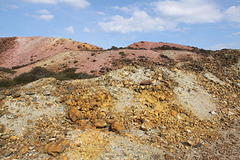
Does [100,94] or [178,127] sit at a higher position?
[100,94]

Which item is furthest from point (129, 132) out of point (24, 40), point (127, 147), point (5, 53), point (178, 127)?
point (24, 40)

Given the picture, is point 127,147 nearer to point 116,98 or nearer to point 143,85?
point 116,98

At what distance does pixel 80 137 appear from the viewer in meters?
5.30

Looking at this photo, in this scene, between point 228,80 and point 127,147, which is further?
point 228,80

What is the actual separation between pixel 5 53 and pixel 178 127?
133 feet

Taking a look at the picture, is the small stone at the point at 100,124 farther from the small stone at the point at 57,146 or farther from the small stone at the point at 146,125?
the small stone at the point at 146,125

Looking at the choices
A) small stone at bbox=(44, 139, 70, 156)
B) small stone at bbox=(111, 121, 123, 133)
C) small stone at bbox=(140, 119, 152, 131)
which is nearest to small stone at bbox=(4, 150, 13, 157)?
small stone at bbox=(44, 139, 70, 156)

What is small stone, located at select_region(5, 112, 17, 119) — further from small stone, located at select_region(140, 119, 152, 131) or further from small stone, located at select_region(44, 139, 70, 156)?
small stone, located at select_region(140, 119, 152, 131)

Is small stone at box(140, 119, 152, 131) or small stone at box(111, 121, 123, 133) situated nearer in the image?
small stone at box(111, 121, 123, 133)

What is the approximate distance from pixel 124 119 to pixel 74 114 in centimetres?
210

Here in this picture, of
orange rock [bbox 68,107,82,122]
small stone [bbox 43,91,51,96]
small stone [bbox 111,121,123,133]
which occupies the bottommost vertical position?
small stone [bbox 111,121,123,133]

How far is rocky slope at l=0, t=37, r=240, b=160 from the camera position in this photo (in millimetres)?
5037

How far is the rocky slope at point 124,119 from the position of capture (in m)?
5.04

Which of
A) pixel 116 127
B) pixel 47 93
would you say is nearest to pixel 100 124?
pixel 116 127
